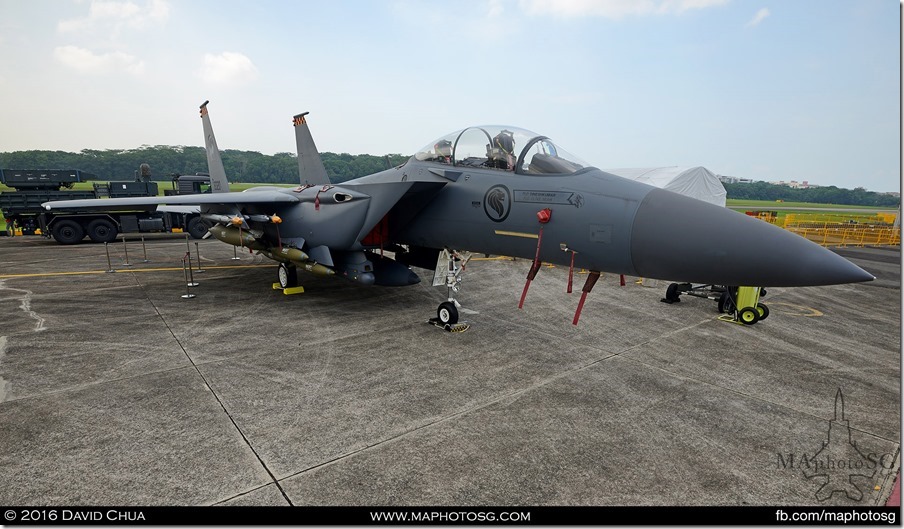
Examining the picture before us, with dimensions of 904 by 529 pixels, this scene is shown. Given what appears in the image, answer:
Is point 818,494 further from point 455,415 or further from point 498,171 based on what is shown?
point 498,171

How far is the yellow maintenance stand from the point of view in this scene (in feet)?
22.0

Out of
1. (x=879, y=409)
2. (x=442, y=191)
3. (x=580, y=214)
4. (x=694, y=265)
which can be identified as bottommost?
(x=879, y=409)

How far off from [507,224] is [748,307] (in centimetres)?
454

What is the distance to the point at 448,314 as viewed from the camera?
20.2 feet

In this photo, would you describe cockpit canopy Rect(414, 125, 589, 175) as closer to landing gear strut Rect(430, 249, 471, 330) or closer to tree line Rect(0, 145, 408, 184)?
landing gear strut Rect(430, 249, 471, 330)

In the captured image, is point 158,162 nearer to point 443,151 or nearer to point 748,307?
point 443,151

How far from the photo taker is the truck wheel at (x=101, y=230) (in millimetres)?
15695

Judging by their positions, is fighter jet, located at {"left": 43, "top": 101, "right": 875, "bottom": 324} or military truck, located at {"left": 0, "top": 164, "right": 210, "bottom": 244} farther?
military truck, located at {"left": 0, "top": 164, "right": 210, "bottom": 244}

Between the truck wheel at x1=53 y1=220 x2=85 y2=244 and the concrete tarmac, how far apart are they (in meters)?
10.3

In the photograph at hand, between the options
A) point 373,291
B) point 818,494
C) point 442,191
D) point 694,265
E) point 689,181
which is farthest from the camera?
point 689,181

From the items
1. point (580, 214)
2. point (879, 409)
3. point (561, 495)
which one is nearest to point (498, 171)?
point (580, 214)

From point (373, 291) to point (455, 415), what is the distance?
5218 mm

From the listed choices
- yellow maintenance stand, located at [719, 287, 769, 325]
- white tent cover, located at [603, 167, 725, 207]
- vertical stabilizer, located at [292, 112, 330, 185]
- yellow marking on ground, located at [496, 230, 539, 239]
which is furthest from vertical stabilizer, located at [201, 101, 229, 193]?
white tent cover, located at [603, 167, 725, 207]

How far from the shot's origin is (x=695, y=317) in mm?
7125
